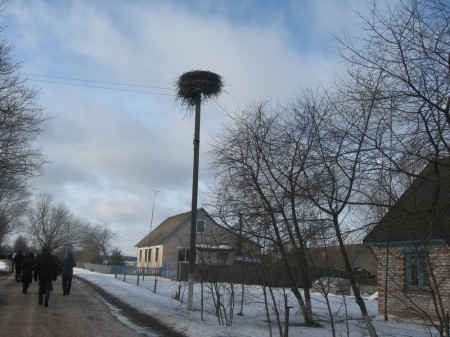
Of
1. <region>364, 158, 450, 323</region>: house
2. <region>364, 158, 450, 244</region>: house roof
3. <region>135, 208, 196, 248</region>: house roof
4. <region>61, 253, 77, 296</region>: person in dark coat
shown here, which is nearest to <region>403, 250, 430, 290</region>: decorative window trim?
<region>364, 158, 450, 323</region>: house

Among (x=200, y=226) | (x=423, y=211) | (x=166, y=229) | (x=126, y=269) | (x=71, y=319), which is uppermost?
(x=166, y=229)

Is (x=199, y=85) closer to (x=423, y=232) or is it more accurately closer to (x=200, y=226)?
(x=200, y=226)

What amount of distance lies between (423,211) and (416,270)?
93 cm

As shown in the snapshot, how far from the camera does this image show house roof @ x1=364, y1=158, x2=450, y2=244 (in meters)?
7.22

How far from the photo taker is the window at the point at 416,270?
7.27m

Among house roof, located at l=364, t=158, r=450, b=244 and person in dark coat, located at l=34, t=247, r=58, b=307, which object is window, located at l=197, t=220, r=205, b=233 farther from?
house roof, located at l=364, t=158, r=450, b=244

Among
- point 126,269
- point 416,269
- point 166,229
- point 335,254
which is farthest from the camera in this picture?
point 166,229

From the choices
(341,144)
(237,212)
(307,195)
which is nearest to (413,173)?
(341,144)

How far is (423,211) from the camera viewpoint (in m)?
7.47

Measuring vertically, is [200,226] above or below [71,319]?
above

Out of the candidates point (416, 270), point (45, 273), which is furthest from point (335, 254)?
point (45, 273)

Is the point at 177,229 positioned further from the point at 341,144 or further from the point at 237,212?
the point at 341,144

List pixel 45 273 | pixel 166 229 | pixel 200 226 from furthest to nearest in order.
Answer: pixel 166 229 < pixel 200 226 < pixel 45 273

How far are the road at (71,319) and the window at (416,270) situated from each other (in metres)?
5.21
